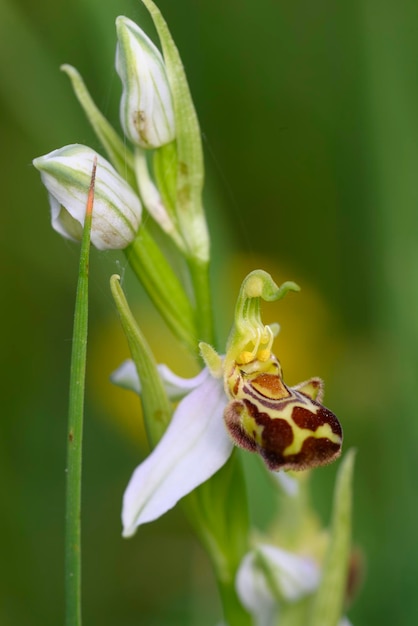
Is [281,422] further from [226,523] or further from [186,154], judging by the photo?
[186,154]

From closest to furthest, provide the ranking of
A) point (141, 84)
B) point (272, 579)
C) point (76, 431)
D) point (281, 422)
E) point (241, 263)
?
point (76, 431)
point (281, 422)
point (141, 84)
point (272, 579)
point (241, 263)

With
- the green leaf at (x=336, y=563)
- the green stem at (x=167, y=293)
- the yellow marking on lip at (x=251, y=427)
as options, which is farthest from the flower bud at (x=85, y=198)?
the green leaf at (x=336, y=563)

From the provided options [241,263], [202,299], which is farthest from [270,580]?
[241,263]

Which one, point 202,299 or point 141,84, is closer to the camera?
point 141,84

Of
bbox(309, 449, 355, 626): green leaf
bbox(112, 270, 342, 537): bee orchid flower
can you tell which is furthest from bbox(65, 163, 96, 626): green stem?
bbox(309, 449, 355, 626): green leaf

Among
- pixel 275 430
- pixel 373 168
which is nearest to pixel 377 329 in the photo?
pixel 373 168

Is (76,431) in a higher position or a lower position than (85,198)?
lower

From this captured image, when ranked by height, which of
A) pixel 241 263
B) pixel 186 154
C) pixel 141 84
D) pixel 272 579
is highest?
pixel 141 84
